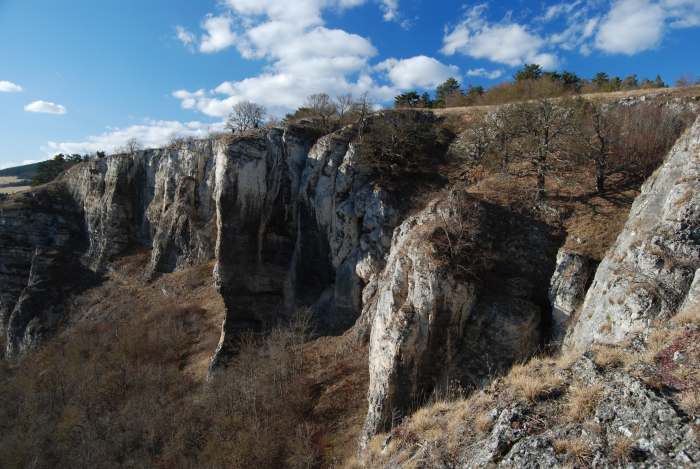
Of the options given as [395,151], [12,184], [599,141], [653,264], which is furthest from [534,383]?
[12,184]

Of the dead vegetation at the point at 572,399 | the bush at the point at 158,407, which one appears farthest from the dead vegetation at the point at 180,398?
the dead vegetation at the point at 572,399

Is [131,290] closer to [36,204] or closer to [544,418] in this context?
[36,204]

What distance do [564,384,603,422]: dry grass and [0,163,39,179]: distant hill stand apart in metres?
170

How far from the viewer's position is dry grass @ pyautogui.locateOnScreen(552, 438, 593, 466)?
6367 millimetres

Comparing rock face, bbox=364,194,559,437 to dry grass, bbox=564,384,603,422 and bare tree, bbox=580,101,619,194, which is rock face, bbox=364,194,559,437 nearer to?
bare tree, bbox=580,101,619,194

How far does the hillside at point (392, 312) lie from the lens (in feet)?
27.0

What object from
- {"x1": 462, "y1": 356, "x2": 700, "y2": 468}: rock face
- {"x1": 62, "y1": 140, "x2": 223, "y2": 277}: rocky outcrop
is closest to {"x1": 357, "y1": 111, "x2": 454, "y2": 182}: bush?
{"x1": 62, "y1": 140, "x2": 223, "y2": 277}: rocky outcrop

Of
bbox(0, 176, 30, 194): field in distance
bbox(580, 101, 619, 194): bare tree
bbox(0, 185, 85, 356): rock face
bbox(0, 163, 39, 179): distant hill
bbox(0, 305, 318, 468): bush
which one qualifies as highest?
bbox(0, 163, 39, 179): distant hill

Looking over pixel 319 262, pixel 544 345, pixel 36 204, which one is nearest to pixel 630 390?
pixel 544 345

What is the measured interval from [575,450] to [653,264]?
683 cm

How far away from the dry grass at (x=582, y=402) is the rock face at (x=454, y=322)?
261 inches

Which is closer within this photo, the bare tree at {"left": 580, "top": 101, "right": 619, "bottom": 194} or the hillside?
the hillside

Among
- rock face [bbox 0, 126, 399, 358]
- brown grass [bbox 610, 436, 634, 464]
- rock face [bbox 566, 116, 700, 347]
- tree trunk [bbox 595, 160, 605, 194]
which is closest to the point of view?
brown grass [bbox 610, 436, 634, 464]

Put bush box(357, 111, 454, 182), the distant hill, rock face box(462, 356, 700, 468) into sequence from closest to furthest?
rock face box(462, 356, 700, 468)
bush box(357, 111, 454, 182)
the distant hill
